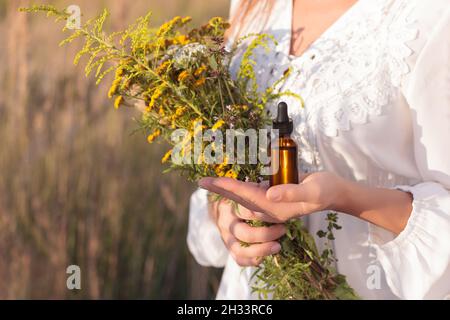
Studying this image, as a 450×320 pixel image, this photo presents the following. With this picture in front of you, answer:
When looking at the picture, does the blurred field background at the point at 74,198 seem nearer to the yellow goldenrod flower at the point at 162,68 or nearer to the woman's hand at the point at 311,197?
the yellow goldenrod flower at the point at 162,68

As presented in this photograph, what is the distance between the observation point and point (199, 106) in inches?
40.6

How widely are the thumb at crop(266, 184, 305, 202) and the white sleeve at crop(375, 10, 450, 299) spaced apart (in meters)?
0.29

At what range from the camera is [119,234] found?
7.07ft

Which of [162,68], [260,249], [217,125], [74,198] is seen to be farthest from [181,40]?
[74,198]

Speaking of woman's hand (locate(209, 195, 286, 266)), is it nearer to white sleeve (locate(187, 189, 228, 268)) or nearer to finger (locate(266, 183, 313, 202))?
finger (locate(266, 183, 313, 202))

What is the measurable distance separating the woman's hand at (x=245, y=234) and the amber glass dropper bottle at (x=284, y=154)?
4.6 inches

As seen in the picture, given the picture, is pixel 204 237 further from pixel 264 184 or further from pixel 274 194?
pixel 274 194

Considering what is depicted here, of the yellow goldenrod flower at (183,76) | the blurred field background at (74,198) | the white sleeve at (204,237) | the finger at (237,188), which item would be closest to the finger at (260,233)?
Result: the finger at (237,188)

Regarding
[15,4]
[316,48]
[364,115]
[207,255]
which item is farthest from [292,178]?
[15,4]

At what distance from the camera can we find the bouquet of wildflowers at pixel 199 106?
3.22 ft

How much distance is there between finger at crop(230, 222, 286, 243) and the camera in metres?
1.04

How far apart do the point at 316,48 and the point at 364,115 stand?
24cm

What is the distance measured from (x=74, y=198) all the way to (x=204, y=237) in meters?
0.83
